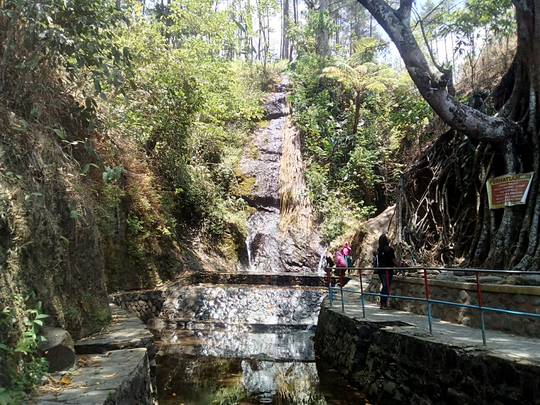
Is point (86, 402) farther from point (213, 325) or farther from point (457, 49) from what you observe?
point (457, 49)

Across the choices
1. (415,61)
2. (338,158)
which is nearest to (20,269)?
(415,61)

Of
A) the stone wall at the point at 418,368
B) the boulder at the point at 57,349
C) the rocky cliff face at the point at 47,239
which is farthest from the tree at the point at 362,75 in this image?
the boulder at the point at 57,349

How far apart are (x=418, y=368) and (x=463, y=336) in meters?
0.75

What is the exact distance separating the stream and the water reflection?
2cm

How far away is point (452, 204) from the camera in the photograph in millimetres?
9727

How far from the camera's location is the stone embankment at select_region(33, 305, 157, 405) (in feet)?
10.8

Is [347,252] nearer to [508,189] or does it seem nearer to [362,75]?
[508,189]

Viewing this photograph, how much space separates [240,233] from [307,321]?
5752 mm

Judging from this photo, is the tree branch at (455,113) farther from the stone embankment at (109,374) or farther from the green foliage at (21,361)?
the green foliage at (21,361)

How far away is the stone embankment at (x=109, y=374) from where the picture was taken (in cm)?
330

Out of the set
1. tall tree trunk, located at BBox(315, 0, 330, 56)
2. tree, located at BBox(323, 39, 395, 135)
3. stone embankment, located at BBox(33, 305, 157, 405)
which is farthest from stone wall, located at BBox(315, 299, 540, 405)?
tall tree trunk, located at BBox(315, 0, 330, 56)

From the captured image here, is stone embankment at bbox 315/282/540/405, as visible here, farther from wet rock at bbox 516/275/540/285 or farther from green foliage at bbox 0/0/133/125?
green foliage at bbox 0/0/133/125

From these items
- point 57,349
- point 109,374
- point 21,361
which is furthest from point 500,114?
point 21,361

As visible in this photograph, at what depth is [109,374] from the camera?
12.5 ft
